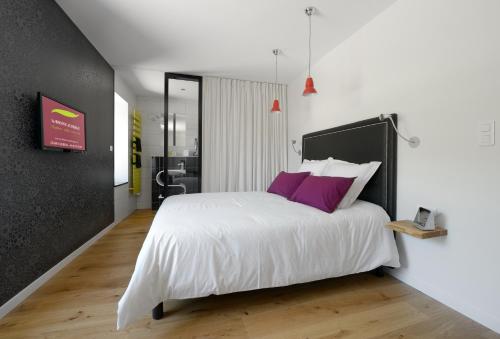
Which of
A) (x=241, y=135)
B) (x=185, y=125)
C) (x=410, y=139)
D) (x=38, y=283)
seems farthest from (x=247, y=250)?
(x=185, y=125)

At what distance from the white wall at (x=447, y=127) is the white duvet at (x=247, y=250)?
340mm

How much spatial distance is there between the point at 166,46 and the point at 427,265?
3.55 meters

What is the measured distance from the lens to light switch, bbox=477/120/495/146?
137 centimetres

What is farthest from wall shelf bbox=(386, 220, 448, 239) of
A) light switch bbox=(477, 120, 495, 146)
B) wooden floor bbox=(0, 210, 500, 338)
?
light switch bbox=(477, 120, 495, 146)

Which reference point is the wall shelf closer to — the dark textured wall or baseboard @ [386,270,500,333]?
baseboard @ [386,270,500,333]

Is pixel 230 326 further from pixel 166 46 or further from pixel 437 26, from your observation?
pixel 166 46

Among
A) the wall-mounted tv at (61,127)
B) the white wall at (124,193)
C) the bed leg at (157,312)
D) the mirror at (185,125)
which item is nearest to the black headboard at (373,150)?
the bed leg at (157,312)

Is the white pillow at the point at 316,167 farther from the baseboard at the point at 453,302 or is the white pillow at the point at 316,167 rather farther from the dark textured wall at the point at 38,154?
the dark textured wall at the point at 38,154

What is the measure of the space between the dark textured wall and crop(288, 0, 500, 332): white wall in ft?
9.92

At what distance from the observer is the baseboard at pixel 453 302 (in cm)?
138

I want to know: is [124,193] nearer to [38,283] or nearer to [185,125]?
[185,125]

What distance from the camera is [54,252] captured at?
2.03 metres

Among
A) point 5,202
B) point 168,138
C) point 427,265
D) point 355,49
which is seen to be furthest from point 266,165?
point 5,202

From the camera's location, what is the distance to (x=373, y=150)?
218 cm
